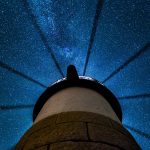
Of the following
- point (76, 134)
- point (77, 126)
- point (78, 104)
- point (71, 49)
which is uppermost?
point (71, 49)

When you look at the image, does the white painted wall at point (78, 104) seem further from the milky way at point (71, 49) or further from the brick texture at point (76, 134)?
the milky way at point (71, 49)

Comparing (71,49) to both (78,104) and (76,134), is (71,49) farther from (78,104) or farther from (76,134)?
(76,134)

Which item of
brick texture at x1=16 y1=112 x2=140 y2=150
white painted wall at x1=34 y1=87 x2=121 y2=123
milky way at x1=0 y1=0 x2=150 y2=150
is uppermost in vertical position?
milky way at x1=0 y1=0 x2=150 y2=150

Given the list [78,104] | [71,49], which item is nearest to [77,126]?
[78,104]

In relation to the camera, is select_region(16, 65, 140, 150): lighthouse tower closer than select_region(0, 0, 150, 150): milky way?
Yes

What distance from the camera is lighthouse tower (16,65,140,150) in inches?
72.2

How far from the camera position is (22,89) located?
4.01m

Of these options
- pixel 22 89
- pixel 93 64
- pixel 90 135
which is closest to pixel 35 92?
pixel 22 89

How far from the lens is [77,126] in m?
2.10

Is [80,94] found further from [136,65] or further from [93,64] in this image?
[136,65]

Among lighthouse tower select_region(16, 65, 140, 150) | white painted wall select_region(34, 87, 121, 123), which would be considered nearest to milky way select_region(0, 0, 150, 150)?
lighthouse tower select_region(16, 65, 140, 150)

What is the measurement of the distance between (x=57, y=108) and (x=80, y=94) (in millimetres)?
409

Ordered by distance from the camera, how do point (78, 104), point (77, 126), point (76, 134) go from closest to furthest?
point (76, 134), point (77, 126), point (78, 104)

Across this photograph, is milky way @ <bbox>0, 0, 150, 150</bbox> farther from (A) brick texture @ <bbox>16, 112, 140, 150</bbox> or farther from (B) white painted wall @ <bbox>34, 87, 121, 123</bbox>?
(A) brick texture @ <bbox>16, 112, 140, 150</bbox>
